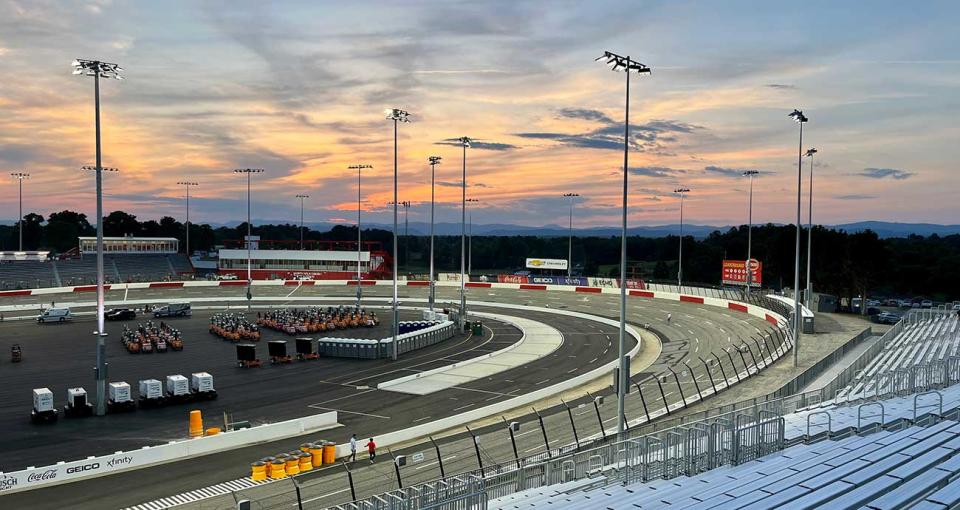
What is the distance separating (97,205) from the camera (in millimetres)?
32938

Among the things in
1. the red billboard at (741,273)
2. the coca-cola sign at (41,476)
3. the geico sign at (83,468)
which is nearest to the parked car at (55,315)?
the geico sign at (83,468)

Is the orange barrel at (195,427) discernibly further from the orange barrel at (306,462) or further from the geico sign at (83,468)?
the orange barrel at (306,462)

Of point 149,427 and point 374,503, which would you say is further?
point 149,427

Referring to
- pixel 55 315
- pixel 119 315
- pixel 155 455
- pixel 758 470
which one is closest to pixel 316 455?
pixel 155 455

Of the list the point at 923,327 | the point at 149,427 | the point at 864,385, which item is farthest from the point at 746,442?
the point at 923,327

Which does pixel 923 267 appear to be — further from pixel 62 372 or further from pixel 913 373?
pixel 62 372

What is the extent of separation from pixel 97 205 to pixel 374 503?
2504 centimetres

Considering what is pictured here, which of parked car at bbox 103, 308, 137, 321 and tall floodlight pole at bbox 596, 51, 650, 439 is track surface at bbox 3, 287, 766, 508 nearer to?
tall floodlight pole at bbox 596, 51, 650, 439

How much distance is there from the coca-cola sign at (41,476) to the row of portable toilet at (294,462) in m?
6.37

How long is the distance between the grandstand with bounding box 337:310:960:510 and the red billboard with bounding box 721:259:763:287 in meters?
54.3

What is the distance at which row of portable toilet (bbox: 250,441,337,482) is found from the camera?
79.3 feet

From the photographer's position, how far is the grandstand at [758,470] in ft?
44.9

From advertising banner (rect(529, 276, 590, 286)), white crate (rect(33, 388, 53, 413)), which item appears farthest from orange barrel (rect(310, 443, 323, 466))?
advertising banner (rect(529, 276, 590, 286))

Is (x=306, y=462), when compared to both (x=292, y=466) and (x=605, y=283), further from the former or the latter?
(x=605, y=283)
